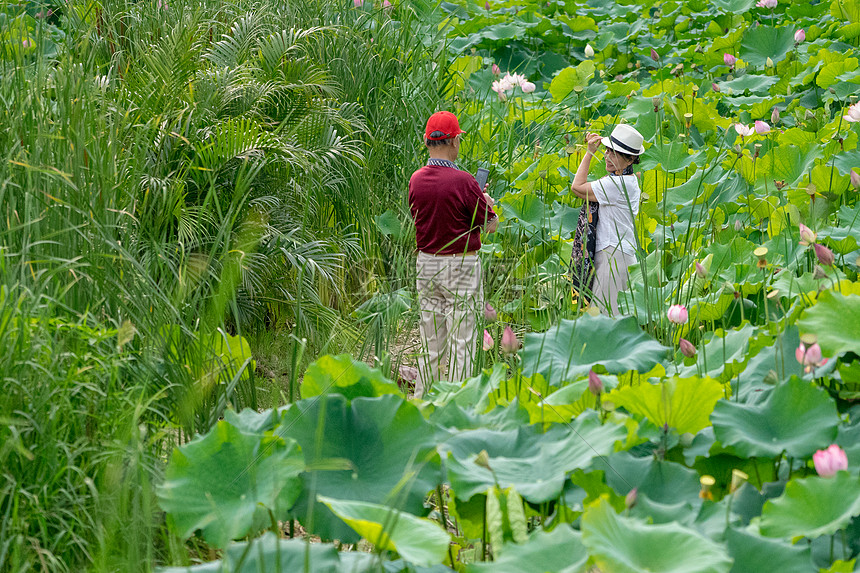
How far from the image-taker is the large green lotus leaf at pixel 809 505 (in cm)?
119

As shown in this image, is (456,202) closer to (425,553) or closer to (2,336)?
(2,336)

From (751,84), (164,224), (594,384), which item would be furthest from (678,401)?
(751,84)

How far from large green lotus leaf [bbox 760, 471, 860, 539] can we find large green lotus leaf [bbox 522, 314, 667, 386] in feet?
1.97

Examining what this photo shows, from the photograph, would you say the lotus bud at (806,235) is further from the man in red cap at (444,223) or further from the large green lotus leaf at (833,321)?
the man in red cap at (444,223)

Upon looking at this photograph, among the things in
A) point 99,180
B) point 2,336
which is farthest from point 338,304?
point 2,336

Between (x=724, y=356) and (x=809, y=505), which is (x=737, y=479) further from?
(x=724, y=356)

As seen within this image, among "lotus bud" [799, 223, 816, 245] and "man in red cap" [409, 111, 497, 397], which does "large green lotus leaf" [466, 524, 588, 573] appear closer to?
"lotus bud" [799, 223, 816, 245]

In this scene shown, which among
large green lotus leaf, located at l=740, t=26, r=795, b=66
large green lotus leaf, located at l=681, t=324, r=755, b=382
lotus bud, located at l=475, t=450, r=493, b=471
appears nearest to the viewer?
lotus bud, located at l=475, t=450, r=493, b=471

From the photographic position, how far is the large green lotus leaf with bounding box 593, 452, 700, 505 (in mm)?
1357

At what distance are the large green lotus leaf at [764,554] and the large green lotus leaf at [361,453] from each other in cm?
48

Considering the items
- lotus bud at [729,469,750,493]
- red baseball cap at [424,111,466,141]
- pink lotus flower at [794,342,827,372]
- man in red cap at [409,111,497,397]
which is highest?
red baseball cap at [424,111,466,141]

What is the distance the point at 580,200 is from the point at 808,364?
2.78m

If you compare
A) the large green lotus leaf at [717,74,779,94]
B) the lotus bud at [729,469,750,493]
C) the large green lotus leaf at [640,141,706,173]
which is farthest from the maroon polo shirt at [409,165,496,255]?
the large green lotus leaf at [717,74,779,94]

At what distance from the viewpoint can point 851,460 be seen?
1.37m
